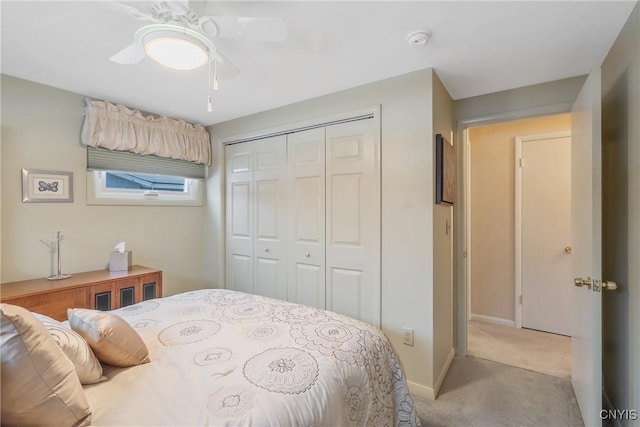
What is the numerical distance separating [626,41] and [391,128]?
1.31 metres

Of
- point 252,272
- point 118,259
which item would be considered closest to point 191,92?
point 118,259

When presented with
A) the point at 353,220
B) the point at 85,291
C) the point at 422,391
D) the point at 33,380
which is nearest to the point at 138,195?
the point at 85,291

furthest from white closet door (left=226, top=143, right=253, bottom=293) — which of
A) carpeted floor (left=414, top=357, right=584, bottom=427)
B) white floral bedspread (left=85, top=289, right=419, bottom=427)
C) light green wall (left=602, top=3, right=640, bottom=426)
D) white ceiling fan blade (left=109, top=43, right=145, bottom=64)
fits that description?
light green wall (left=602, top=3, right=640, bottom=426)

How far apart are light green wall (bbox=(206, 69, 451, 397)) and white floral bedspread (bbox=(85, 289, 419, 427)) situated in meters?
0.61

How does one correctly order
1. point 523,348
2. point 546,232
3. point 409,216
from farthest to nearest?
point 546,232
point 523,348
point 409,216

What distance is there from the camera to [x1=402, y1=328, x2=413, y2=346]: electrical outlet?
84.6 inches

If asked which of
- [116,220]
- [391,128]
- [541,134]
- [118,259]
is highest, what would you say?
[541,134]

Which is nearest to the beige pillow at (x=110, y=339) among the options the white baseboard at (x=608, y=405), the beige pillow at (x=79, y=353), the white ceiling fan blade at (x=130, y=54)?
the beige pillow at (x=79, y=353)

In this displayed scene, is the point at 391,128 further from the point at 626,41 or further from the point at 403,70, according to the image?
the point at 626,41

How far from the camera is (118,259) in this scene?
2.61m

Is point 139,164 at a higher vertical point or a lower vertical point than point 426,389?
higher

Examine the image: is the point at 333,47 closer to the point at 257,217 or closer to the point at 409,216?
the point at 409,216

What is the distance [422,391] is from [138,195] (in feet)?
10.3

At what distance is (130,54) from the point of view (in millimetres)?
1521
